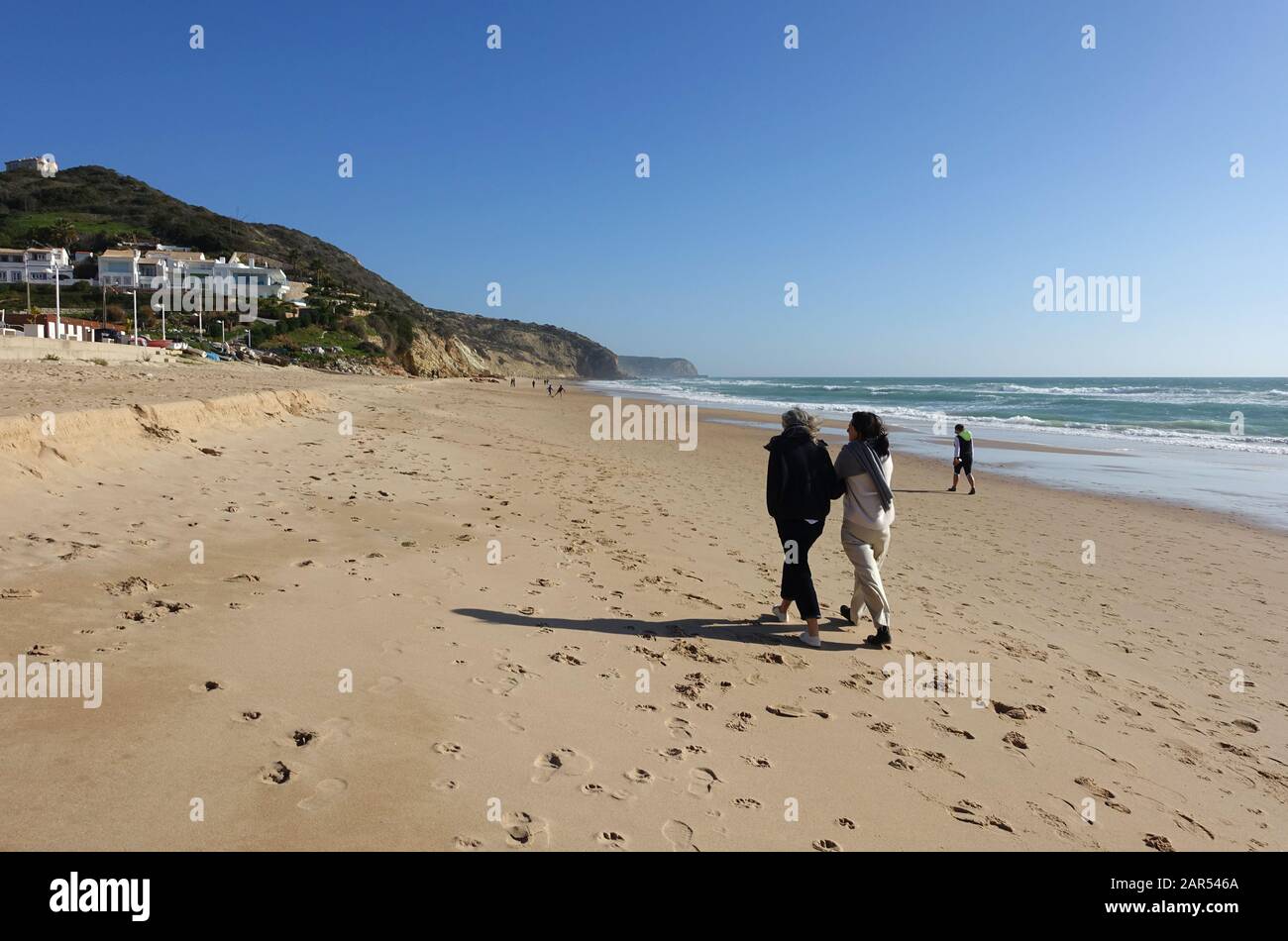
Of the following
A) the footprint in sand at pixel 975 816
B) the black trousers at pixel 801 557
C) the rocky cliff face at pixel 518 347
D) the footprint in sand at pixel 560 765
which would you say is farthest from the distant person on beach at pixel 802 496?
the rocky cliff face at pixel 518 347

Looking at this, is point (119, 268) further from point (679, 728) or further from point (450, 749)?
point (679, 728)

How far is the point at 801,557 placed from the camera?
5.82m

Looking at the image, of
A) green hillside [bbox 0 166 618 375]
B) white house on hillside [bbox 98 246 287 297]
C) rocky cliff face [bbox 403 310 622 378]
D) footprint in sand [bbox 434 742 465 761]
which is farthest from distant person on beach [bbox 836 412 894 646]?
rocky cliff face [bbox 403 310 622 378]

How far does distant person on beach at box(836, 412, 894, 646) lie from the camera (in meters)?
5.76

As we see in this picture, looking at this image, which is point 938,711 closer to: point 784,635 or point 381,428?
point 784,635

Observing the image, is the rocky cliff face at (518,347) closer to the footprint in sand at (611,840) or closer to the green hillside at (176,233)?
the green hillside at (176,233)

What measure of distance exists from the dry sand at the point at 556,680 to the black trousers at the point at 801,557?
37 centimetres

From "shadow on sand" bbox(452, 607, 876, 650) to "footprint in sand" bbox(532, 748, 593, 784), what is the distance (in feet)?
6.49

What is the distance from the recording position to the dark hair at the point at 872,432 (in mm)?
5863

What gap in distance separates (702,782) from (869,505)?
10.2 ft

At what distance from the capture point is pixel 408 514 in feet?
29.3

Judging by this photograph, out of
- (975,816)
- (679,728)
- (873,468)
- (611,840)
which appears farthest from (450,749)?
(873,468)

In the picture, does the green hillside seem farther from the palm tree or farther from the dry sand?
the dry sand

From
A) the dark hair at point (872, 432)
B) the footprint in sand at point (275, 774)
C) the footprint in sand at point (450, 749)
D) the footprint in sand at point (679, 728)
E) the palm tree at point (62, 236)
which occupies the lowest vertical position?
the footprint in sand at point (679, 728)
